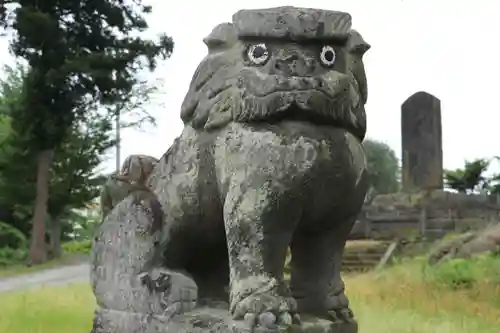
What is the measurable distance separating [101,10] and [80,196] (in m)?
4.02

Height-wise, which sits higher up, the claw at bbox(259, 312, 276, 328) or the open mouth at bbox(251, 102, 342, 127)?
the open mouth at bbox(251, 102, 342, 127)

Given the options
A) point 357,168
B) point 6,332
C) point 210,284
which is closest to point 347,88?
point 357,168

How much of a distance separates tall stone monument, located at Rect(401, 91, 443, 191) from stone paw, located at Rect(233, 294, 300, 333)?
43.8 ft

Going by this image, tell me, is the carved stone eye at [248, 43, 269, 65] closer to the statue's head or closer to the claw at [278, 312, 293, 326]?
the statue's head

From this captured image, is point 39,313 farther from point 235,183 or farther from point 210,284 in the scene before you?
point 235,183

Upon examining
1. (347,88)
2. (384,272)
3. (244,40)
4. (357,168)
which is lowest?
(384,272)

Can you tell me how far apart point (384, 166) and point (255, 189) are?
22.2m

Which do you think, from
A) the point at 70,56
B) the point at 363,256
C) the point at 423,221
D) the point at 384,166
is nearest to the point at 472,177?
the point at 384,166

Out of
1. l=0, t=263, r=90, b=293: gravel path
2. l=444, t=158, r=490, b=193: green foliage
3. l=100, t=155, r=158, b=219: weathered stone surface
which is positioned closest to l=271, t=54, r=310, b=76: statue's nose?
l=100, t=155, r=158, b=219: weathered stone surface

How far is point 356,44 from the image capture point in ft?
7.63

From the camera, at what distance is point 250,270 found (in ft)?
7.07

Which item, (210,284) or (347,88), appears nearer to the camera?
(347,88)

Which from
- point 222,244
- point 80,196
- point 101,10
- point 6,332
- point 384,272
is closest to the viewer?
point 222,244

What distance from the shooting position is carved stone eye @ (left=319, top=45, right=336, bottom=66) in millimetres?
2234
